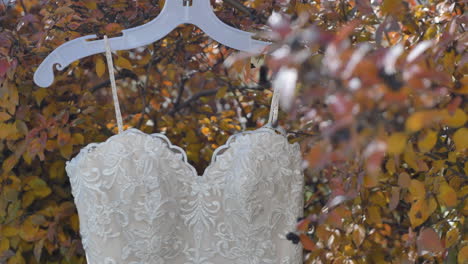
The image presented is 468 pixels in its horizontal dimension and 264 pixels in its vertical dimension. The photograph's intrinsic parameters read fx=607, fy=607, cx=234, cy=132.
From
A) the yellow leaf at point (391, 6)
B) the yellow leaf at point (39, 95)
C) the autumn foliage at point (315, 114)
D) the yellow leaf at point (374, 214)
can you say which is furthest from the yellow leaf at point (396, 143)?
the yellow leaf at point (39, 95)

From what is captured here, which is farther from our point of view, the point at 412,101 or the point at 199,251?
the point at 199,251

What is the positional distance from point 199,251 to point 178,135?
29.0 inches

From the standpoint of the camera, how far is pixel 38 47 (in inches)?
62.9

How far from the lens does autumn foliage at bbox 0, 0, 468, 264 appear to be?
0.77 m

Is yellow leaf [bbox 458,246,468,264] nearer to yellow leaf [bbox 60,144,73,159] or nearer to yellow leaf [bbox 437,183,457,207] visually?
yellow leaf [bbox 437,183,457,207]

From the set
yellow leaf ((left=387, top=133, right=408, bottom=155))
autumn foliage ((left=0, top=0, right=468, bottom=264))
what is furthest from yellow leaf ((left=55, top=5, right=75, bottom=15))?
yellow leaf ((left=387, top=133, right=408, bottom=155))

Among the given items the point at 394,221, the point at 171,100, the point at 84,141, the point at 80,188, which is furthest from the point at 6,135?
the point at 394,221

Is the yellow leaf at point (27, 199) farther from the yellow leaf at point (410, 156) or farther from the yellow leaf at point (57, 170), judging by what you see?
the yellow leaf at point (410, 156)

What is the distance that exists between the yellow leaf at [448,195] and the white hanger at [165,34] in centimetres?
52

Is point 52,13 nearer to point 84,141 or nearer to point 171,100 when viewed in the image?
Answer: point 84,141

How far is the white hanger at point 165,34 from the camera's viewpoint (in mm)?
1428

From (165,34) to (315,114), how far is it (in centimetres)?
64

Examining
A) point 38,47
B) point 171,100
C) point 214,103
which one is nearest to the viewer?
point 38,47

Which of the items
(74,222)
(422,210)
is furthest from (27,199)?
(422,210)
